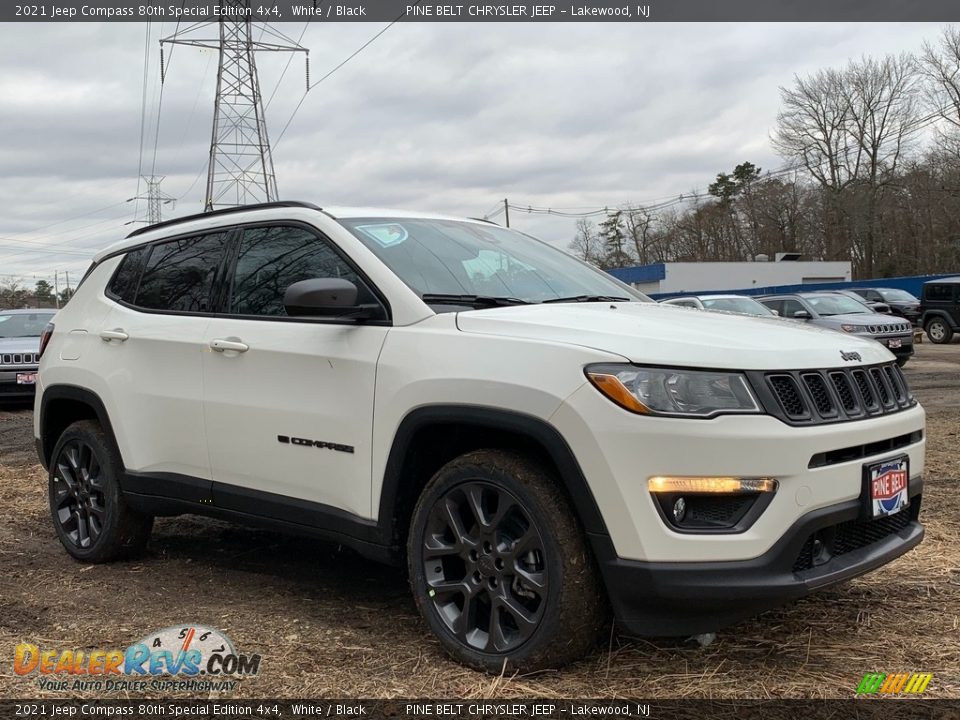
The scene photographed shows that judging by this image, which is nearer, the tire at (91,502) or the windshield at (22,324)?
the tire at (91,502)

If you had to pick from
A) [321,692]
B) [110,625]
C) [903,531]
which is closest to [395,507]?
[321,692]

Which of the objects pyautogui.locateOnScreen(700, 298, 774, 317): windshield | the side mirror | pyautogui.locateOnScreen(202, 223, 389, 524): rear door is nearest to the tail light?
pyautogui.locateOnScreen(202, 223, 389, 524): rear door

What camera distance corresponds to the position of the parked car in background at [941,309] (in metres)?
24.1

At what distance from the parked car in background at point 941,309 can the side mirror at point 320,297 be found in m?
24.1

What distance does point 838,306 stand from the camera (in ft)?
59.2

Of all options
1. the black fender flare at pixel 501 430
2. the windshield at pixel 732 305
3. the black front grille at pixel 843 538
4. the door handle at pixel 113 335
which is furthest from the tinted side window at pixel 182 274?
the windshield at pixel 732 305

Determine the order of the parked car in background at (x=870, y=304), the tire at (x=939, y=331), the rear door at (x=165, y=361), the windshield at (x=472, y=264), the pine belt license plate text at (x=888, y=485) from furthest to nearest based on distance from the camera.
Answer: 1. the tire at (x=939, y=331)
2. the parked car in background at (x=870, y=304)
3. the rear door at (x=165, y=361)
4. the windshield at (x=472, y=264)
5. the pine belt license plate text at (x=888, y=485)

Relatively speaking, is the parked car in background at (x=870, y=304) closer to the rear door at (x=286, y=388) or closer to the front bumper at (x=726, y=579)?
the rear door at (x=286, y=388)

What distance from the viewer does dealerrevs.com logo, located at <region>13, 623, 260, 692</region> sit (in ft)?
10.9

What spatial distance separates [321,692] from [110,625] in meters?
1.28

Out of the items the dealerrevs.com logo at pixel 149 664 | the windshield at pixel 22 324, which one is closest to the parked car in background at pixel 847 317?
the windshield at pixel 22 324

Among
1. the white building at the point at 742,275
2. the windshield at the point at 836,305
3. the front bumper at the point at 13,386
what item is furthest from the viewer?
Result: the white building at the point at 742,275

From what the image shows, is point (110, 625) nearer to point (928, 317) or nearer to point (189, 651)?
point (189, 651)

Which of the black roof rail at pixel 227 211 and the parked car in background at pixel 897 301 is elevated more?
the black roof rail at pixel 227 211
